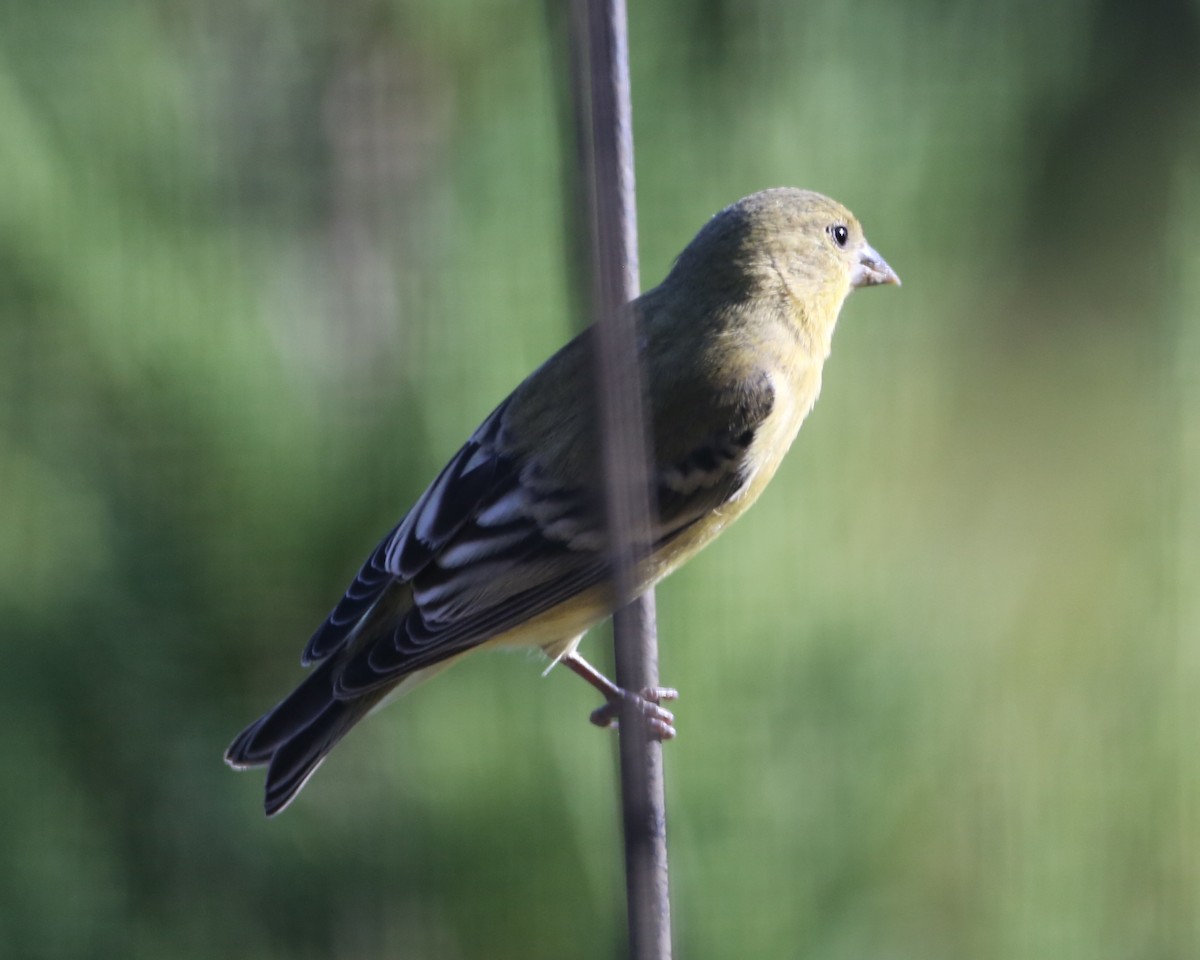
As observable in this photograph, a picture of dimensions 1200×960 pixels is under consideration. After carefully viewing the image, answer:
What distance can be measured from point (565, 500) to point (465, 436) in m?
0.32

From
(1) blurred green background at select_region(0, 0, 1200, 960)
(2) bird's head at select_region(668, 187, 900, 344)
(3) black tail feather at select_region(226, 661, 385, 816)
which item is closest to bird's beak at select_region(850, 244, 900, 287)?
(2) bird's head at select_region(668, 187, 900, 344)

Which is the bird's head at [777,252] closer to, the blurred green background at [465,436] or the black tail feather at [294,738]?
the blurred green background at [465,436]

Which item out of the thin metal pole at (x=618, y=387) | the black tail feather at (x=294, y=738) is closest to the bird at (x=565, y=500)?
the black tail feather at (x=294, y=738)

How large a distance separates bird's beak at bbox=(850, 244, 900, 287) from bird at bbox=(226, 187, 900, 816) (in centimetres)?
10

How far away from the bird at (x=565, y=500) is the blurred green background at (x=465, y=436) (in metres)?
0.23

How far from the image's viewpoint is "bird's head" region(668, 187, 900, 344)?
5.49 ft

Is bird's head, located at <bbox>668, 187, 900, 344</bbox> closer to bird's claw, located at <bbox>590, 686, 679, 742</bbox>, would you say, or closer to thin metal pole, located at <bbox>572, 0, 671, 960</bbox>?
bird's claw, located at <bbox>590, 686, 679, 742</bbox>

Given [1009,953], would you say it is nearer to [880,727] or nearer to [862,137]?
[880,727]

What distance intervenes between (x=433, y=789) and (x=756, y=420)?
65cm

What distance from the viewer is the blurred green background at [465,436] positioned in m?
1.72

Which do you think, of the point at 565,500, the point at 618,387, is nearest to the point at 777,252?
the point at 565,500

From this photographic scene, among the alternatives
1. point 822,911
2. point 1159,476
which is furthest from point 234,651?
point 1159,476

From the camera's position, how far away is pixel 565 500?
4.90ft

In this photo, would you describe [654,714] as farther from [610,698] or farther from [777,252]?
[777,252]
